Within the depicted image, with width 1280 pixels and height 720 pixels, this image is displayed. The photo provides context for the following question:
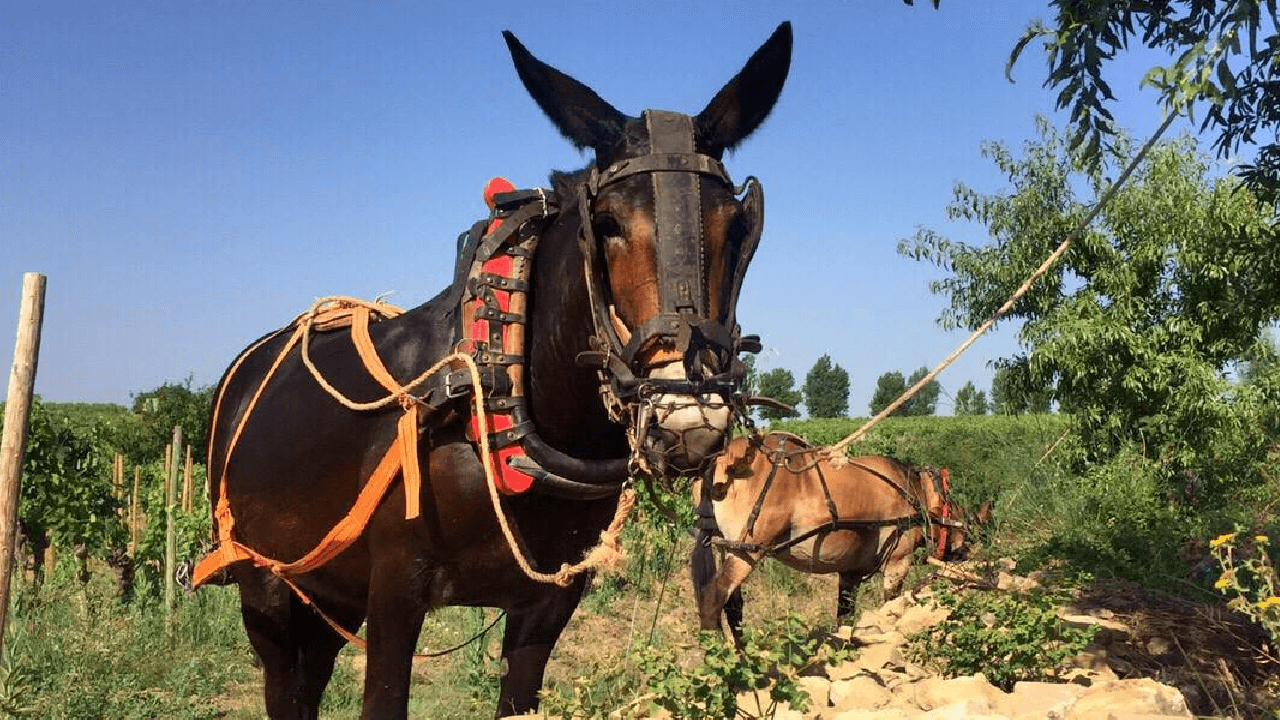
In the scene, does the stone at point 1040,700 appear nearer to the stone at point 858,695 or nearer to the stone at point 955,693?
the stone at point 955,693

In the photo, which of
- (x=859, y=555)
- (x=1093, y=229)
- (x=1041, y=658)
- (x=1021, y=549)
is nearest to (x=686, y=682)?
(x=1041, y=658)

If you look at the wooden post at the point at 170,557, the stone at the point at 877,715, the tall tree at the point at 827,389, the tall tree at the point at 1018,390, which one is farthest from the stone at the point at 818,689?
the tall tree at the point at 827,389

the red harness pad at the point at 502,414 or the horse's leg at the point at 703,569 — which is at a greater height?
the red harness pad at the point at 502,414

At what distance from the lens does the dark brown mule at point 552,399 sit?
7.74ft

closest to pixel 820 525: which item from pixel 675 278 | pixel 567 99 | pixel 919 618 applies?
pixel 919 618

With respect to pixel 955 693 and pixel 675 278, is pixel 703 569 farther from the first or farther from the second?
pixel 675 278

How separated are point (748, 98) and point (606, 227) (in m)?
0.68

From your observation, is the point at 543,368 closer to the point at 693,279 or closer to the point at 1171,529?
the point at 693,279

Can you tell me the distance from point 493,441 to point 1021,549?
25.3 ft

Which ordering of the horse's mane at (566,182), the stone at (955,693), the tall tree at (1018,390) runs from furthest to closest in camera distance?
the tall tree at (1018,390) < the stone at (955,693) < the horse's mane at (566,182)

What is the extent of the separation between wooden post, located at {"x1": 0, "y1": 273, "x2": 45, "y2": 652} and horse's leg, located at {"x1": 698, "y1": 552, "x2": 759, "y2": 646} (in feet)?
17.2

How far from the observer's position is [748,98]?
293cm

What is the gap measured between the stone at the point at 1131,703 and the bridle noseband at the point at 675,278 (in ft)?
7.03

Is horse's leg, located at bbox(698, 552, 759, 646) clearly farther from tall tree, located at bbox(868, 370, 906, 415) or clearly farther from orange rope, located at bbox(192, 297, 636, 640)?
tall tree, located at bbox(868, 370, 906, 415)
